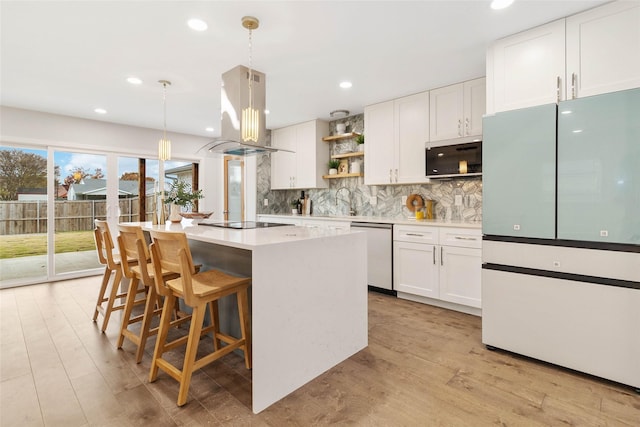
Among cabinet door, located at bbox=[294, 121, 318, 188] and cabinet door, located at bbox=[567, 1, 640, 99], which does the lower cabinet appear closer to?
cabinet door, located at bbox=[567, 1, 640, 99]

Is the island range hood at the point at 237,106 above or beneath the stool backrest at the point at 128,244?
above

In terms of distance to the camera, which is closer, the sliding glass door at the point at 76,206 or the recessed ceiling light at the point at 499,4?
the recessed ceiling light at the point at 499,4

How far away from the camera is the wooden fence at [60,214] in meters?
4.37

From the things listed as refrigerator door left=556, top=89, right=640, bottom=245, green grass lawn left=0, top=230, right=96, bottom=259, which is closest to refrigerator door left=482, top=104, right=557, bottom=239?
refrigerator door left=556, top=89, right=640, bottom=245

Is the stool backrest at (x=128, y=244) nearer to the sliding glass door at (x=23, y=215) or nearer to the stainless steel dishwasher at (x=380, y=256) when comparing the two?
the stainless steel dishwasher at (x=380, y=256)

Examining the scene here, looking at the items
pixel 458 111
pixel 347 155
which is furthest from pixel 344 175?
pixel 458 111

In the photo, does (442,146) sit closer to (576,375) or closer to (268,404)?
(576,375)

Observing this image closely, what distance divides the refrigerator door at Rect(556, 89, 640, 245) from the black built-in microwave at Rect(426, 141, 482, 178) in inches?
48.5

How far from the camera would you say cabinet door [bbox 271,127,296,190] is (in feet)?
17.6

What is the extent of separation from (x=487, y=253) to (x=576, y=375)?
943mm

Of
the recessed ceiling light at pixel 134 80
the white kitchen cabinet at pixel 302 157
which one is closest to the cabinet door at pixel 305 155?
the white kitchen cabinet at pixel 302 157

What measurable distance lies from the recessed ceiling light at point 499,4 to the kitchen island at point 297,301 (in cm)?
183

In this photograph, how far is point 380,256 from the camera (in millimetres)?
3828

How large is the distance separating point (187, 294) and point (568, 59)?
3.00 m
